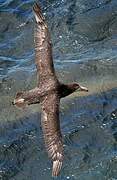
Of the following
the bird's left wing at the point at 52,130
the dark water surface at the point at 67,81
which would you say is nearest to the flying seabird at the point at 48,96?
the bird's left wing at the point at 52,130

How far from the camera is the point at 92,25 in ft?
40.3

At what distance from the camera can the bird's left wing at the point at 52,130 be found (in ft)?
24.2

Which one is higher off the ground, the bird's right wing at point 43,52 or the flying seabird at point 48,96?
the bird's right wing at point 43,52

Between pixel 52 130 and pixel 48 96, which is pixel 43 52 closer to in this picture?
pixel 48 96

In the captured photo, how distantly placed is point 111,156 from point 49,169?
0.85m

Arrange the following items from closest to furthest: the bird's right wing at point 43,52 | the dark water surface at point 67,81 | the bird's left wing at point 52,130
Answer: the bird's left wing at point 52,130, the bird's right wing at point 43,52, the dark water surface at point 67,81

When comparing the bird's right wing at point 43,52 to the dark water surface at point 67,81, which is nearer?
the bird's right wing at point 43,52

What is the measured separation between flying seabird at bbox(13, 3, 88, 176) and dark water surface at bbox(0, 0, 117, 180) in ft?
5.57

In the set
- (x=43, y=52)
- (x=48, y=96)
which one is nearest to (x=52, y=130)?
(x=48, y=96)

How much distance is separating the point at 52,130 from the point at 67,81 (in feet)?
11.4

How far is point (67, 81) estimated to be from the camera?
10867 mm

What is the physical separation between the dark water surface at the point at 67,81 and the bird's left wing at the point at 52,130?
169cm

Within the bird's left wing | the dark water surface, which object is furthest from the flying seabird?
the dark water surface

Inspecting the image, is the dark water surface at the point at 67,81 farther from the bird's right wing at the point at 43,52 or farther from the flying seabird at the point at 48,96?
the bird's right wing at the point at 43,52
